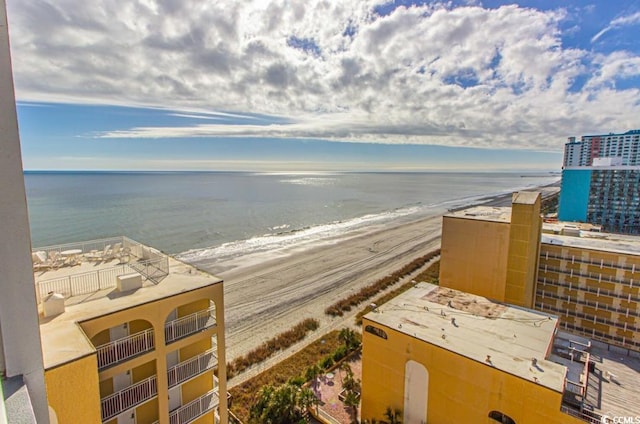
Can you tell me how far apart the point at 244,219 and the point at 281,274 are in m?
37.6

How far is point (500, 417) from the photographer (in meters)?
10.6

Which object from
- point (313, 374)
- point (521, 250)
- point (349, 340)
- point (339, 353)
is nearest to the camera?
point (521, 250)

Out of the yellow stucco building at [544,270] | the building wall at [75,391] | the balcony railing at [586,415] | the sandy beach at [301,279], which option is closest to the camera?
the building wall at [75,391]

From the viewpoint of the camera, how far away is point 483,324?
1356cm

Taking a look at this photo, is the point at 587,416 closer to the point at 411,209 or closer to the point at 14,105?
the point at 14,105

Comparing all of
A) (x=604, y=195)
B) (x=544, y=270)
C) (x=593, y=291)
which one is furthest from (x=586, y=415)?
(x=604, y=195)

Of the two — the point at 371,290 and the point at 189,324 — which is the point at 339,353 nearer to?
the point at 371,290

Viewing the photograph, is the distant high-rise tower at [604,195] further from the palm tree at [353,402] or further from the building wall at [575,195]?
the palm tree at [353,402]

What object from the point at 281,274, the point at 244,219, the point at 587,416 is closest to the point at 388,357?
the point at 587,416

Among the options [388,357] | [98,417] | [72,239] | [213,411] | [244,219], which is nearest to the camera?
[98,417]

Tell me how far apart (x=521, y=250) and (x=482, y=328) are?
6.91 m

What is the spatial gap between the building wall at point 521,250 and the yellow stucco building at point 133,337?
1582 cm

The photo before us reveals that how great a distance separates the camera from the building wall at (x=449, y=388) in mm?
9914

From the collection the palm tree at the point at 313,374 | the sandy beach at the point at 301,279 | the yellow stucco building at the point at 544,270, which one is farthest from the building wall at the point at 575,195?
the palm tree at the point at 313,374
